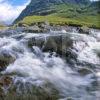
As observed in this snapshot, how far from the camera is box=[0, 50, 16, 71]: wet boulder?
16.3 metres

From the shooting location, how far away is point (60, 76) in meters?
15.7

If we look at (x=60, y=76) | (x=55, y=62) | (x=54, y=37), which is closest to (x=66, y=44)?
(x=54, y=37)

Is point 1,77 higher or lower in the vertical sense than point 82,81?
higher

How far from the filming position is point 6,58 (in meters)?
17.1

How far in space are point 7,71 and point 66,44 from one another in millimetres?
7358

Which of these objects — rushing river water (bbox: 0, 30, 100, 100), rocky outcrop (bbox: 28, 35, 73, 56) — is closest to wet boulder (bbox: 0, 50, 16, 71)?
rushing river water (bbox: 0, 30, 100, 100)

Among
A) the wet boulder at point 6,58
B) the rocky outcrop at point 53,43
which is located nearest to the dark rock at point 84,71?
the rocky outcrop at point 53,43

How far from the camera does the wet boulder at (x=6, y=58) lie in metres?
16.3

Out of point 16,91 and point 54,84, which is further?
point 54,84

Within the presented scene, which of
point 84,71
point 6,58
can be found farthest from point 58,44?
point 6,58

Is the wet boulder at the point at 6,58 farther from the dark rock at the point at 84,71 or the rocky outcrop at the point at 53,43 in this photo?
the dark rock at the point at 84,71

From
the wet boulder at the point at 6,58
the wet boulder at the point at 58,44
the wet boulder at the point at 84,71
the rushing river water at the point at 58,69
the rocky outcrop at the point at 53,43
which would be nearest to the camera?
the rushing river water at the point at 58,69

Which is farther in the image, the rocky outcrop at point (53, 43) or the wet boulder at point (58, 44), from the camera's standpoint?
the rocky outcrop at point (53, 43)

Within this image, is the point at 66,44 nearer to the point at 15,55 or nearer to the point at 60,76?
the point at 15,55
